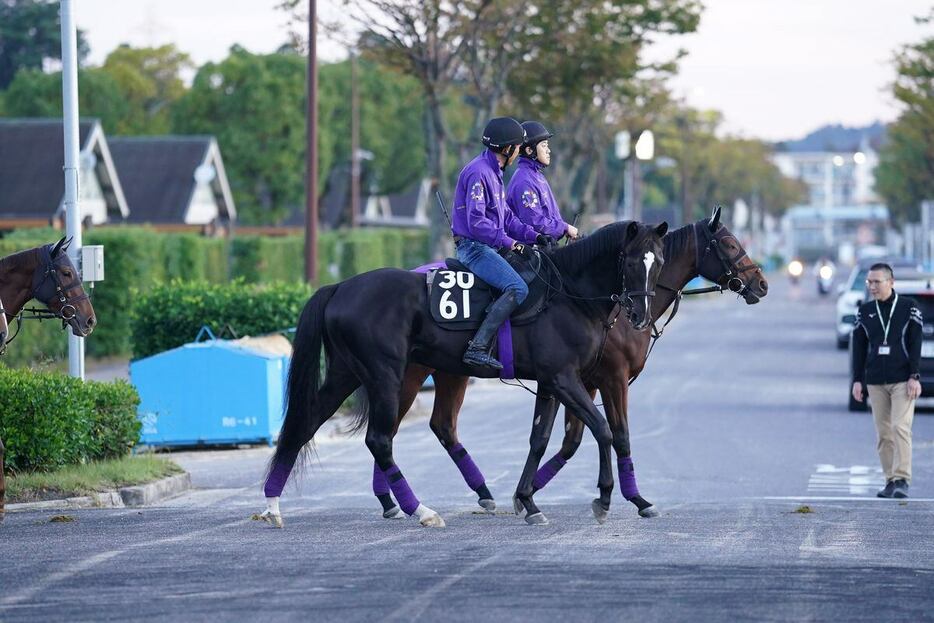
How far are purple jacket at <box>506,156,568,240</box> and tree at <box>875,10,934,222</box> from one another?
30.4 metres

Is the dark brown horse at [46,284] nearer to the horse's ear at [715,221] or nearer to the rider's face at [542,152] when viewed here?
the rider's face at [542,152]

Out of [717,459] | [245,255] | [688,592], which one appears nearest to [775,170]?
[245,255]

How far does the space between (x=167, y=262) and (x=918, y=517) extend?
23948 mm

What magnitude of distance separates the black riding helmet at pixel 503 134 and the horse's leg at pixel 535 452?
177cm

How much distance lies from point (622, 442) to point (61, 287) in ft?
14.5

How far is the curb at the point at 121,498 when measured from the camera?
43.7 feet

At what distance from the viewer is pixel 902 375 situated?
1446 centimetres

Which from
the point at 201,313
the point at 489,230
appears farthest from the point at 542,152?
the point at 201,313

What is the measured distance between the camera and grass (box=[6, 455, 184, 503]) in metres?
13.6

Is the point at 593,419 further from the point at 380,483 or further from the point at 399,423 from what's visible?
the point at 399,423

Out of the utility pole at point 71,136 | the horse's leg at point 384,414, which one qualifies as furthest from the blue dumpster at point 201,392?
the horse's leg at point 384,414

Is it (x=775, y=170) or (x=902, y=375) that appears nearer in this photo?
(x=902, y=375)

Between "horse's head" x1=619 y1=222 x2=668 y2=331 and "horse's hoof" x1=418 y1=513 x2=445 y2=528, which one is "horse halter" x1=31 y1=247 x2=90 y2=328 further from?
"horse's head" x1=619 y1=222 x2=668 y2=331

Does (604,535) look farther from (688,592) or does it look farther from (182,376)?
(182,376)
